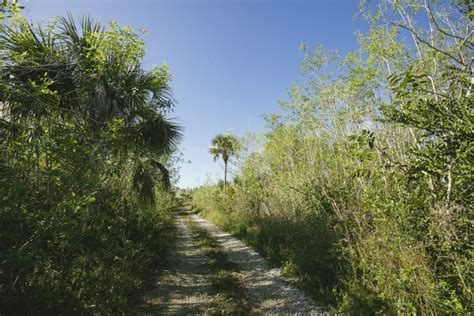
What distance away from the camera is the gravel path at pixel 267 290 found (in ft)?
16.3

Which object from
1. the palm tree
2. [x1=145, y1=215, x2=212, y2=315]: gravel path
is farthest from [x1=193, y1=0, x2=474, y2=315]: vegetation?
the palm tree

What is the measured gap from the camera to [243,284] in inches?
249

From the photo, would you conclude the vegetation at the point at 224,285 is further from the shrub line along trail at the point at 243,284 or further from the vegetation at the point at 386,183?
the vegetation at the point at 386,183

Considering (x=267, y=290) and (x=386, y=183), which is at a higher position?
(x=386, y=183)

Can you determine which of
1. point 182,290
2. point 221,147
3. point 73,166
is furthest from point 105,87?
point 221,147

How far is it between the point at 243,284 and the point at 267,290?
0.67 metres

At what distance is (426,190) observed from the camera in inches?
127

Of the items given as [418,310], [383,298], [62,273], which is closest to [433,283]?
[418,310]

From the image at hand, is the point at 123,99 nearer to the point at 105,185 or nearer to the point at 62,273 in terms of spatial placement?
the point at 105,185

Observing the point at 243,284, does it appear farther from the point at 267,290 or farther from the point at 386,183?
the point at 386,183

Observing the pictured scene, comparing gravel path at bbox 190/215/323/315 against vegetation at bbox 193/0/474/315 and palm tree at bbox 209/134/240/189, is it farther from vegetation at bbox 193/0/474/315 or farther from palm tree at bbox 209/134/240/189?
palm tree at bbox 209/134/240/189

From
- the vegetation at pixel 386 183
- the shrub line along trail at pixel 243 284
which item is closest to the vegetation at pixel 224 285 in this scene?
the shrub line along trail at pixel 243 284

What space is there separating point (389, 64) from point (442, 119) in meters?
3.65

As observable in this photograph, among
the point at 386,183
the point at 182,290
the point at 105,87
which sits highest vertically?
the point at 105,87
